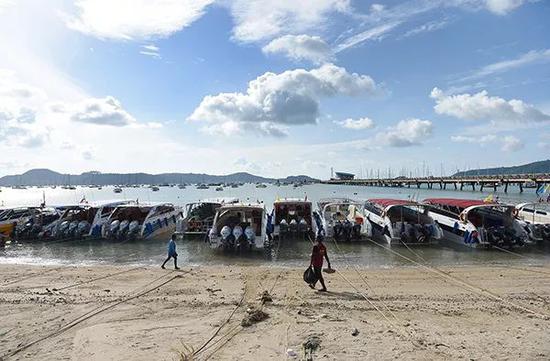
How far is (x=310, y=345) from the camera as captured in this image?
830 centimetres

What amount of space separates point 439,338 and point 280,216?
19.8 m

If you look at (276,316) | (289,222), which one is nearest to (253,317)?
(276,316)

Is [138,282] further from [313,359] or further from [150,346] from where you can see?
[313,359]

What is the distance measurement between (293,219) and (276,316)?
18.7 meters

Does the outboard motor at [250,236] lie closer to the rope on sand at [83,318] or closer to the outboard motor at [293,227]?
the outboard motor at [293,227]

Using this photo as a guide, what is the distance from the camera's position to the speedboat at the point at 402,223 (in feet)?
77.8

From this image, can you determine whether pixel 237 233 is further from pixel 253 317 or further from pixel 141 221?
pixel 253 317

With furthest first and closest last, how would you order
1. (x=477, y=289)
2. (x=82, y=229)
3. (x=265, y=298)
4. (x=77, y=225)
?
(x=77, y=225), (x=82, y=229), (x=477, y=289), (x=265, y=298)

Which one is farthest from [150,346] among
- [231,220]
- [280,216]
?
[280,216]

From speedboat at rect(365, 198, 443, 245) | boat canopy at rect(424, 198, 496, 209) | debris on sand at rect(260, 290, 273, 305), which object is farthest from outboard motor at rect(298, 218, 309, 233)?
debris on sand at rect(260, 290, 273, 305)

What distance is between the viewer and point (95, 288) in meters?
13.9

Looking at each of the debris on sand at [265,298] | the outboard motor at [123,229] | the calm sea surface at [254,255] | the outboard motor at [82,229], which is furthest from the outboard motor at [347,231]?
the outboard motor at [82,229]

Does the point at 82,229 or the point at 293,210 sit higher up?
the point at 293,210

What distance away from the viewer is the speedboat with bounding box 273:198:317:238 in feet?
88.1
